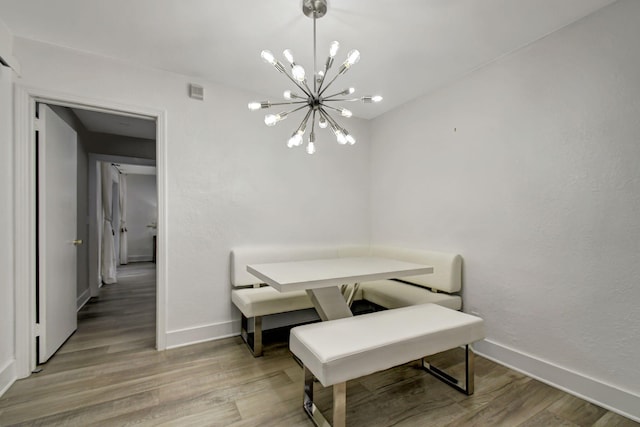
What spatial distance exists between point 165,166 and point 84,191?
2395mm

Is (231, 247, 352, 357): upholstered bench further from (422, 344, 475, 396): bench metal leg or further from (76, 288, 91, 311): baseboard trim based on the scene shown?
(76, 288, 91, 311): baseboard trim

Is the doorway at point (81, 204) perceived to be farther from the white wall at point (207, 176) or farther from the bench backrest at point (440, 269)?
the bench backrest at point (440, 269)

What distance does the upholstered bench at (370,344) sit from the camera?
1.43 m

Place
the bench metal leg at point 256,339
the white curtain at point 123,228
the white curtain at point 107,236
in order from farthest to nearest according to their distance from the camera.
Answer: the white curtain at point 123,228
the white curtain at point 107,236
the bench metal leg at point 256,339

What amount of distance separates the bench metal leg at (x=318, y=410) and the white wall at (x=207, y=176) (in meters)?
1.40

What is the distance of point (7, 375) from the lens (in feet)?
6.29

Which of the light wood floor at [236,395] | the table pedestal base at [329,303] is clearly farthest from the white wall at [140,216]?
the table pedestal base at [329,303]

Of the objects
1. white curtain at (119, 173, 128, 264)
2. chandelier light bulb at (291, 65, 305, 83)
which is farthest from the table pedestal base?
white curtain at (119, 173, 128, 264)

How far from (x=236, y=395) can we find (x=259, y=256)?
129 centimetres

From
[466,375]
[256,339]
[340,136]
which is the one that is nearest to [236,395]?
[256,339]

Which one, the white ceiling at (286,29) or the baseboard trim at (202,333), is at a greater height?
the white ceiling at (286,29)

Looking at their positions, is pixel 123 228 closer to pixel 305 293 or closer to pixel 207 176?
pixel 207 176

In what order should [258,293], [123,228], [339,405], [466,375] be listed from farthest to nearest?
[123,228] → [258,293] → [466,375] → [339,405]

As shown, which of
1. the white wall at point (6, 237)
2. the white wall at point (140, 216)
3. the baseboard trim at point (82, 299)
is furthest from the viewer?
the white wall at point (140, 216)
